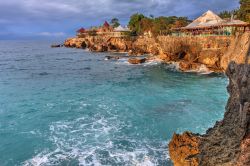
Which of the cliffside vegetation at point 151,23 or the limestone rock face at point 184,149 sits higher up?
the cliffside vegetation at point 151,23

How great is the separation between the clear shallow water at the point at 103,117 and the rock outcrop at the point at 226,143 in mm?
2135

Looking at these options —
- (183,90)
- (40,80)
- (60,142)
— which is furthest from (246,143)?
(40,80)

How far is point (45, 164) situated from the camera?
14500mm

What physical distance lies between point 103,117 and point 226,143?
12.3 meters

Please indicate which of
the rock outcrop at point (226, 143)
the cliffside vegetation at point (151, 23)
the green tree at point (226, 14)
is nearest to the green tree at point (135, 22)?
the cliffside vegetation at point (151, 23)

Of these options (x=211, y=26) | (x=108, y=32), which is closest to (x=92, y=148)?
(x=211, y=26)

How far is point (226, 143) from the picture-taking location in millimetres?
10844

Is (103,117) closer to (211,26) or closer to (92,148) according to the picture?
(92,148)

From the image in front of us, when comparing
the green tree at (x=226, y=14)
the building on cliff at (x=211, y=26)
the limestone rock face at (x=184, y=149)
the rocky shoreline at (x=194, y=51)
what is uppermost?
the green tree at (x=226, y=14)

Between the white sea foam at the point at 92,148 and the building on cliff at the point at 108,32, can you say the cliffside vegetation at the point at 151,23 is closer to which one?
the building on cliff at the point at 108,32

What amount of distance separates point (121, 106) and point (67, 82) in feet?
A: 48.0

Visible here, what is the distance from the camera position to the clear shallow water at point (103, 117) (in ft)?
51.1

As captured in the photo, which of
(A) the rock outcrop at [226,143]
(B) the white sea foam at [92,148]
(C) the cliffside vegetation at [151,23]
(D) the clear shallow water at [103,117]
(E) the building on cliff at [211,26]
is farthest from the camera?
(C) the cliffside vegetation at [151,23]

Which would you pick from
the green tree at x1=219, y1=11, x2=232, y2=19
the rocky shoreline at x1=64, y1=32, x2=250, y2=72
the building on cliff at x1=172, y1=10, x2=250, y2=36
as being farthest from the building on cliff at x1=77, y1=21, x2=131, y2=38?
the building on cliff at x1=172, y1=10, x2=250, y2=36
